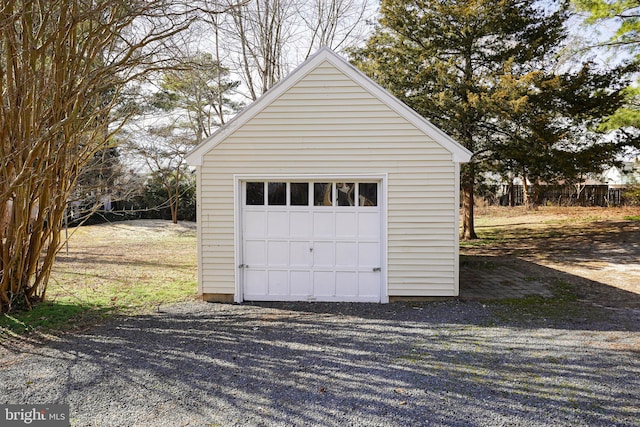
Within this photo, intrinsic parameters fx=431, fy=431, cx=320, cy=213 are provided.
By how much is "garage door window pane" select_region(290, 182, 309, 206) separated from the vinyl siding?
28cm

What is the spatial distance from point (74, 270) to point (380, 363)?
9946 millimetres

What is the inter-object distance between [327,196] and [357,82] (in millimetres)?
2058

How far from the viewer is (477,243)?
52.0 feet

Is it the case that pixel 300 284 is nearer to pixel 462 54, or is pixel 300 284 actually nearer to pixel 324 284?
pixel 324 284

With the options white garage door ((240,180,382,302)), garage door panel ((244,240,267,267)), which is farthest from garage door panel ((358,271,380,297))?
garage door panel ((244,240,267,267))

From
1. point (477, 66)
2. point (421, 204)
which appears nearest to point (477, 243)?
point (477, 66)

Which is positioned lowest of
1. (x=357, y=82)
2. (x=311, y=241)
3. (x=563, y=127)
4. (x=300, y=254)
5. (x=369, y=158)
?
(x=300, y=254)

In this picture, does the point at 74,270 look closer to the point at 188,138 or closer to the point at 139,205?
the point at 188,138

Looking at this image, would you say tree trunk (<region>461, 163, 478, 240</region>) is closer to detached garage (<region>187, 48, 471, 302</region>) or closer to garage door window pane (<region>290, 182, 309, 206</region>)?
detached garage (<region>187, 48, 471, 302</region>)

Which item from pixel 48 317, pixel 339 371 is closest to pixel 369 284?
pixel 339 371

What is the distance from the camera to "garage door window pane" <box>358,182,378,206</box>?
7.73 metres

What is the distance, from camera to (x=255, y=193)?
786cm

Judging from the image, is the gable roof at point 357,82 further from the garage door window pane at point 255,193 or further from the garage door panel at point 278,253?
the garage door panel at point 278,253

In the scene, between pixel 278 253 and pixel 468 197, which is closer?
pixel 278 253
